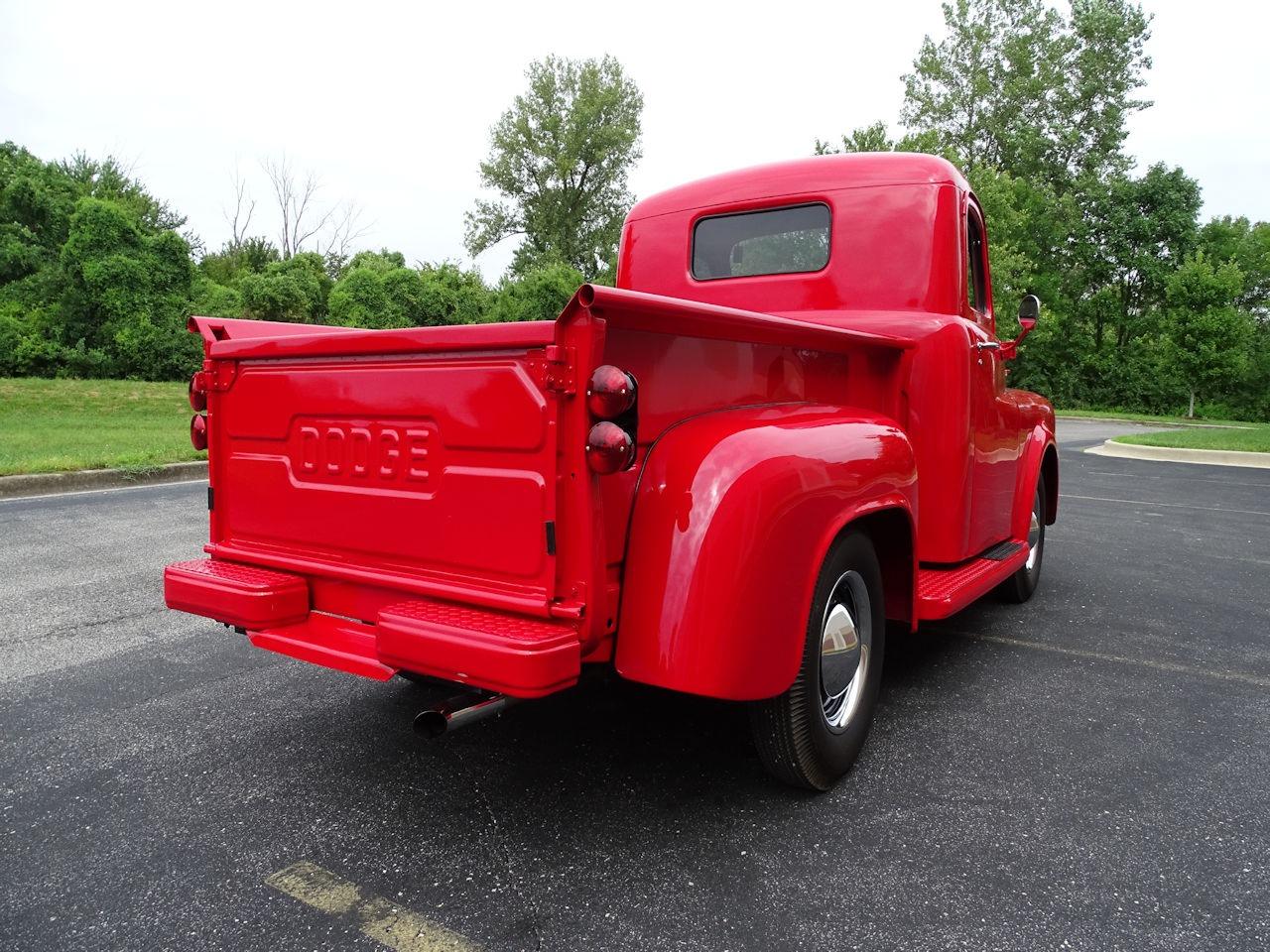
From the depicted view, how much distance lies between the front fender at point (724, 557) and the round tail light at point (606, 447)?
23 cm

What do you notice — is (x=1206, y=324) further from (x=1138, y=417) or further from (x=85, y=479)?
(x=85, y=479)

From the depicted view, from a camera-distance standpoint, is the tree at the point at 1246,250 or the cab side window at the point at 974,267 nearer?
the cab side window at the point at 974,267

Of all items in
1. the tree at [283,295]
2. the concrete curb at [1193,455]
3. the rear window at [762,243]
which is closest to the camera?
the rear window at [762,243]

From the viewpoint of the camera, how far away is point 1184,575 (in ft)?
19.5

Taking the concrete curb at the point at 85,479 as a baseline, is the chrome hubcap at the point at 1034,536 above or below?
above

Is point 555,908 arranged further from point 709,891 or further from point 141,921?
point 141,921

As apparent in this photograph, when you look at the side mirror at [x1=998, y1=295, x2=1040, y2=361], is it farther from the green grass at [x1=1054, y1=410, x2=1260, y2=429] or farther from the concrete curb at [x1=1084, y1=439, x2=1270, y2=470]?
the green grass at [x1=1054, y1=410, x2=1260, y2=429]

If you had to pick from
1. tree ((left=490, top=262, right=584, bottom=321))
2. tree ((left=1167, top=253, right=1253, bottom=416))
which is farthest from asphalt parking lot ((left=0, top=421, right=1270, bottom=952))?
tree ((left=1167, top=253, right=1253, bottom=416))

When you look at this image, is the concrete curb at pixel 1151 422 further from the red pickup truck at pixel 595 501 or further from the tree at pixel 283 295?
the red pickup truck at pixel 595 501

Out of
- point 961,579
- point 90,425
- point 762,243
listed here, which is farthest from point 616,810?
point 90,425

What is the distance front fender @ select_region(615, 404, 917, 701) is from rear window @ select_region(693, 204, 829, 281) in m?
1.98

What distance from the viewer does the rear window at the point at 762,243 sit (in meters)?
4.12

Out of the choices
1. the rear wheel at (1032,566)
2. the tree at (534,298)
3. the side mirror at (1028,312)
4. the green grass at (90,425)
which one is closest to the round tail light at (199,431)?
the side mirror at (1028,312)

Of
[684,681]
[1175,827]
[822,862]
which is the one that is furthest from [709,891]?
[1175,827]
